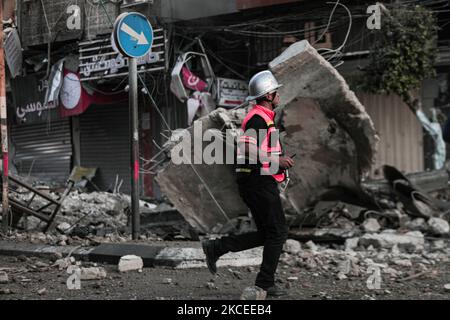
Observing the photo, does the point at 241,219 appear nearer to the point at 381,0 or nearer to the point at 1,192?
the point at 1,192

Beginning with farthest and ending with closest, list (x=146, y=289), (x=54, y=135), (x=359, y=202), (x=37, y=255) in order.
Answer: (x=54, y=135)
(x=359, y=202)
(x=37, y=255)
(x=146, y=289)

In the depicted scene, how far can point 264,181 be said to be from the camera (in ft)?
14.8

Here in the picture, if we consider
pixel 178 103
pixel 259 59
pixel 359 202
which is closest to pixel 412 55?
pixel 359 202

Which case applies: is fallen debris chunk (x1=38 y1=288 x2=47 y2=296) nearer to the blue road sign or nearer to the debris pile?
the debris pile

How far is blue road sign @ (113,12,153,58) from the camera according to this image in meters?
7.28

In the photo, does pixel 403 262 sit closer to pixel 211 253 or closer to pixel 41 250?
pixel 211 253

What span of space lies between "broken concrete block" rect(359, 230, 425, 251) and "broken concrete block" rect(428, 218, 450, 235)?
0.37 meters

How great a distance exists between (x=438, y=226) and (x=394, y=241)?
980 mm

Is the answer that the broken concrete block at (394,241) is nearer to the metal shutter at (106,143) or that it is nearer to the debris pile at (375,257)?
the debris pile at (375,257)

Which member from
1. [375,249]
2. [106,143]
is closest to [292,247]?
[375,249]

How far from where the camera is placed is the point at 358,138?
820cm

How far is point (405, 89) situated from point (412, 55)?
1.79 feet

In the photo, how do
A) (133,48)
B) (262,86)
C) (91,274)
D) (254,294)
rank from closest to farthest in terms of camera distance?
(254,294), (262,86), (91,274), (133,48)

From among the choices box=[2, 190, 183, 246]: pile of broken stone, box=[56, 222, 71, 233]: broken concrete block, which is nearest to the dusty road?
box=[2, 190, 183, 246]: pile of broken stone
